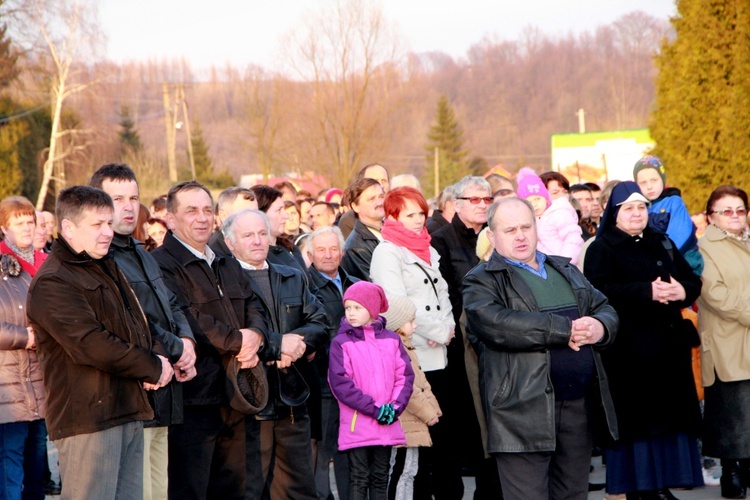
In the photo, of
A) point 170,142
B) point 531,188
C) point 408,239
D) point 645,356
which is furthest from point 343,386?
point 170,142

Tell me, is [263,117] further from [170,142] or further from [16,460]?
[16,460]

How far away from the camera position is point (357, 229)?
7355 millimetres

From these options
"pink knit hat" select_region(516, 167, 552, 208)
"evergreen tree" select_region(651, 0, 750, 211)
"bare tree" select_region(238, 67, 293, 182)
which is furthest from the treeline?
"pink knit hat" select_region(516, 167, 552, 208)

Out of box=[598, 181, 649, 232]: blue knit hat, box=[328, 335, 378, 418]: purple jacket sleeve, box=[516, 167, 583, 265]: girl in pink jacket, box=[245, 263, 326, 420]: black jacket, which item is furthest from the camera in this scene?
box=[516, 167, 583, 265]: girl in pink jacket

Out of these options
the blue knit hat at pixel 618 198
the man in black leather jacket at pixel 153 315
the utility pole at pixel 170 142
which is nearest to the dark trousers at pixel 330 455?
the man in black leather jacket at pixel 153 315

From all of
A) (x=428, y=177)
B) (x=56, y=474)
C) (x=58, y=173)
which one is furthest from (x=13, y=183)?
(x=428, y=177)

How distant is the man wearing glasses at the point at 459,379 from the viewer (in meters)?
6.96

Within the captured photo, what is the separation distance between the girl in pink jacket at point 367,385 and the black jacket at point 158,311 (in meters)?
1.12

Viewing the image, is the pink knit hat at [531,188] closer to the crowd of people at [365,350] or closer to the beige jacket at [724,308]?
the crowd of people at [365,350]

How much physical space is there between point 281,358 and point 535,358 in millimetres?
1491

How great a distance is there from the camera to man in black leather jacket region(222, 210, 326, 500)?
574 cm

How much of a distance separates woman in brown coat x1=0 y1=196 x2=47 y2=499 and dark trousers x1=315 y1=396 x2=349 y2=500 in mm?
1920

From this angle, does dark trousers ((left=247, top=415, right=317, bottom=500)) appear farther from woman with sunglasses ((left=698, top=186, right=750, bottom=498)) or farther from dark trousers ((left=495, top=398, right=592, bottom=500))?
woman with sunglasses ((left=698, top=186, right=750, bottom=498))

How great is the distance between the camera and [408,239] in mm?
6855
